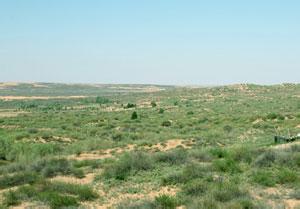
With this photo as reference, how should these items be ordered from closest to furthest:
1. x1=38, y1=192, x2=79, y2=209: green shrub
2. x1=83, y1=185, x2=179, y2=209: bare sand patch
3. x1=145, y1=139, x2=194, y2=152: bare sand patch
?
x1=38, y1=192, x2=79, y2=209: green shrub
x1=83, y1=185, x2=179, y2=209: bare sand patch
x1=145, y1=139, x2=194, y2=152: bare sand patch

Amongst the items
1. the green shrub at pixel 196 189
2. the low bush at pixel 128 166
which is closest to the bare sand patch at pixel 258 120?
the low bush at pixel 128 166

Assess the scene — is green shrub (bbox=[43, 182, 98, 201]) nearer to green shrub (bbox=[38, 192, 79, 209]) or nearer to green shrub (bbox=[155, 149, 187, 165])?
green shrub (bbox=[38, 192, 79, 209])

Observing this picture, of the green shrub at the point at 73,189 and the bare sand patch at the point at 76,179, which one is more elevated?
the green shrub at the point at 73,189

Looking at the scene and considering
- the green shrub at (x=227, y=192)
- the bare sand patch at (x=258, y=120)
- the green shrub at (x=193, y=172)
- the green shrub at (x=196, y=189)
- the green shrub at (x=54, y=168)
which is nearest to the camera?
the green shrub at (x=227, y=192)

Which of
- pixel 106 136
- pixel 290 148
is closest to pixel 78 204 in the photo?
pixel 290 148

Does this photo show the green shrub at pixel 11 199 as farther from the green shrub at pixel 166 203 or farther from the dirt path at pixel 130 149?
the dirt path at pixel 130 149

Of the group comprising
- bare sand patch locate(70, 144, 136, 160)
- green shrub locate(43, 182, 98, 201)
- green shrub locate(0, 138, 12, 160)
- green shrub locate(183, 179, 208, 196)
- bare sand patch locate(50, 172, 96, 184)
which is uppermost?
green shrub locate(183, 179, 208, 196)

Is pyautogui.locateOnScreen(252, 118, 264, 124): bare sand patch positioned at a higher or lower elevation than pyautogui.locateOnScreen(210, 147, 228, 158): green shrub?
lower

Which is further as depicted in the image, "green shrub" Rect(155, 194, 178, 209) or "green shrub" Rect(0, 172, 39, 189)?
"green shrub" Rect(0, 172, 39, 189)

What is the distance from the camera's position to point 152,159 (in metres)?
20.2

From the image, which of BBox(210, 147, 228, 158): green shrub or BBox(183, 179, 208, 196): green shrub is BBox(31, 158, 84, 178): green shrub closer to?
BBox(183, 179, 208, 196): green shrub

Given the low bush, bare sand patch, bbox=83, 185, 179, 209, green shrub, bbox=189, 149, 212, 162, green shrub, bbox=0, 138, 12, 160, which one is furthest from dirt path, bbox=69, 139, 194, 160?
bare sand patch, bbox=83, 185, 179, 209

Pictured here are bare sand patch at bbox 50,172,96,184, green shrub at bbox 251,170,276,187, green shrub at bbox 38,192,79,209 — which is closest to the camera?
green shrub at bbox 38,192,79,209

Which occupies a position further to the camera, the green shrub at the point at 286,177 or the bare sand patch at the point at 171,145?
the bare sand patch at the point at 171,145
